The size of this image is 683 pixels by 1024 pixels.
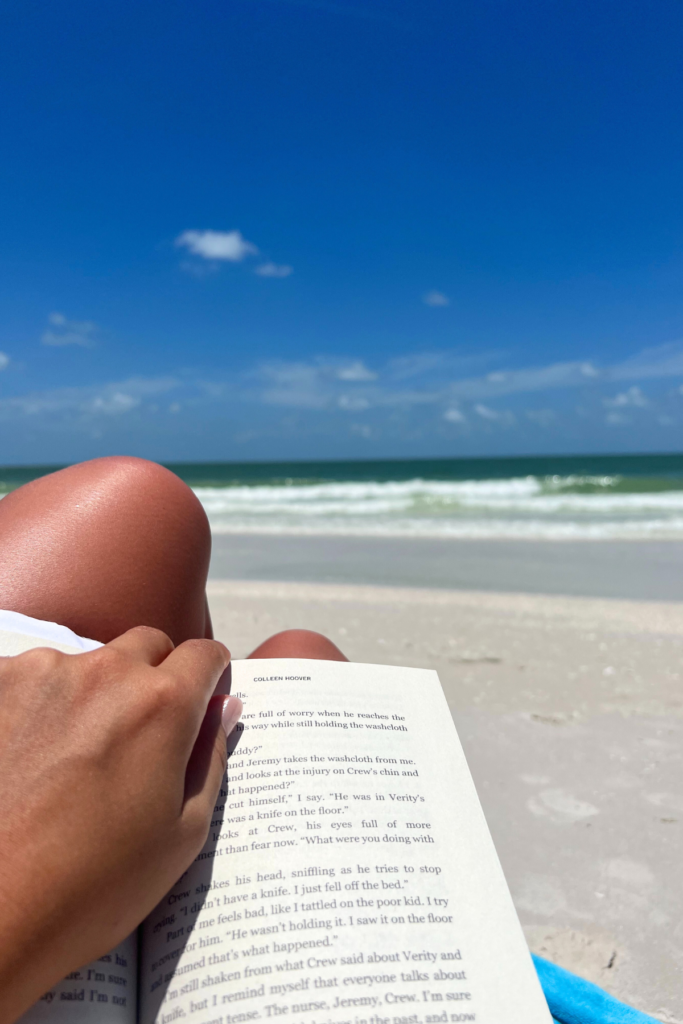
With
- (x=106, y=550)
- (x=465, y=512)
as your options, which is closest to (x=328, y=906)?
(x=106, y=550)

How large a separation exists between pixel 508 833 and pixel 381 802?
0.99 meters

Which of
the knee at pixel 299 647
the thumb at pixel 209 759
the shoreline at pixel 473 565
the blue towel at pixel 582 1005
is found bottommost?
the shoreline at pixel 473 565

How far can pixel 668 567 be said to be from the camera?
15.2 ft

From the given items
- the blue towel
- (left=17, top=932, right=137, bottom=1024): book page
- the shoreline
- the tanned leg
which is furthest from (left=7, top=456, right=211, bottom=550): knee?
the shoreline

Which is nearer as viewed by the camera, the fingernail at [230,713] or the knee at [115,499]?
the fingernail at [230,713]

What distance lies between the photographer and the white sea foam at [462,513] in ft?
22.5

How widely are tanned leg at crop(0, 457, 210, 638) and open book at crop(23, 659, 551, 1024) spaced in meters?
0.22

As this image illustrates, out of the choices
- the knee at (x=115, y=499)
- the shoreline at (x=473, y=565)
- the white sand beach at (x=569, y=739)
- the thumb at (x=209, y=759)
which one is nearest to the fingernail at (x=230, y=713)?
the thumb at (x=209, y=759)

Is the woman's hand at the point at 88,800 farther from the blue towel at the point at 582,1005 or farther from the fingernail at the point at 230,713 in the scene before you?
the blue towel at the point at 582,1005

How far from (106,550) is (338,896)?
0.46 meters

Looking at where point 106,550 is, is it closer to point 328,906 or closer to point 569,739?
point 328,906

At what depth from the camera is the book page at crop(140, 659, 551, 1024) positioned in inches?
17.3

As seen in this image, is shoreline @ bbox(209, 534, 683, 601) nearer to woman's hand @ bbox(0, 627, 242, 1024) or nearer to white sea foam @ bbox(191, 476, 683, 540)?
white sea foam @ bbox(191, 476, 683, 540)

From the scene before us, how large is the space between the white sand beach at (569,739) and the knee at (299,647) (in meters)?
0.62
